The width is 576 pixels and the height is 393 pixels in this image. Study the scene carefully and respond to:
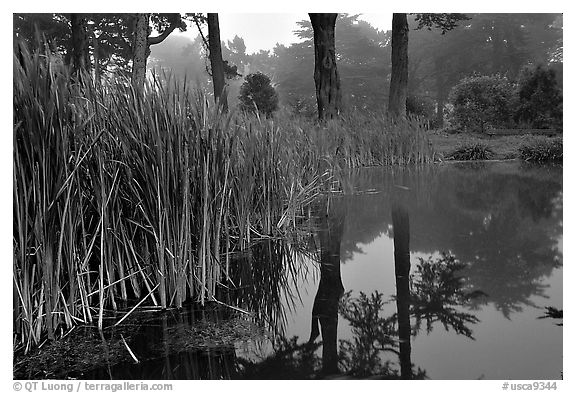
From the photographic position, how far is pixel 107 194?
1.73 metres

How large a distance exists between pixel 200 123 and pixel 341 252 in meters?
1.12

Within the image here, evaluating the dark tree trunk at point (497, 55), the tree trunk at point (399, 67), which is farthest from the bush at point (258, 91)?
the dark tree trunk at point (497, 55)

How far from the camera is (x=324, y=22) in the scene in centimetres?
878

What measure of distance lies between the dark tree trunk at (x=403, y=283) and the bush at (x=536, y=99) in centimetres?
591

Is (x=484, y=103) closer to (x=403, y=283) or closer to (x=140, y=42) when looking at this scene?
(x=140, y=42)

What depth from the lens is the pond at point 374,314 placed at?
130 cm

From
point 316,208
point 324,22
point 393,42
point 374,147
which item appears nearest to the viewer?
point 316,208

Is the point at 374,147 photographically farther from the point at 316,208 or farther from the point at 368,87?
the point at 368,87

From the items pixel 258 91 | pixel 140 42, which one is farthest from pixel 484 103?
pixel 140 42

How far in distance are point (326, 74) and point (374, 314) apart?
8.09m

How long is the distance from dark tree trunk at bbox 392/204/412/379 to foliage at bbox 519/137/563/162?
19.6ft
